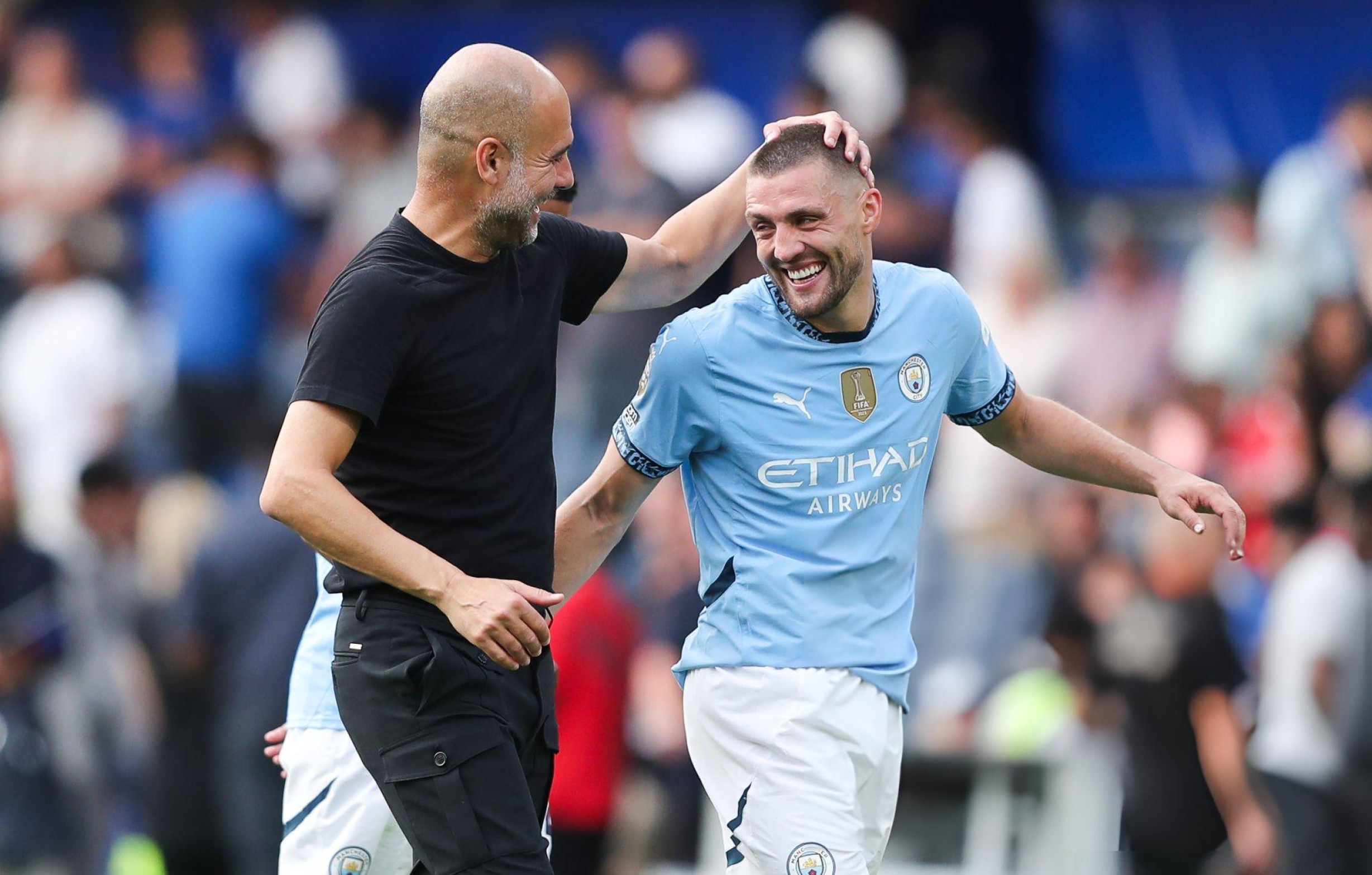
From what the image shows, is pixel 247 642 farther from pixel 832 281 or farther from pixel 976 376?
pixel 832 281

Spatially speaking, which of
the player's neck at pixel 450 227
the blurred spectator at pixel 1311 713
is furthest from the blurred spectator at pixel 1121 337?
the player's neck at pixel 450 227

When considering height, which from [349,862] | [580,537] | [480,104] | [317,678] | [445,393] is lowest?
[349,862]

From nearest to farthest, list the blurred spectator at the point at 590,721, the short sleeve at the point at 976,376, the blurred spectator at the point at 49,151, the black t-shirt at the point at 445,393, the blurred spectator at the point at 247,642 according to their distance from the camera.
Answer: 1. the black t-shirt at the point at 445,393
2. the short sleeve at the point at 976,376
3. the blurred spectator at the point at 590,721
4. the blurred spectator at the point at 247,642
5. the blurred spectator at the point at 49,151

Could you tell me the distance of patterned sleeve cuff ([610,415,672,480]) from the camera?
17.6 feet

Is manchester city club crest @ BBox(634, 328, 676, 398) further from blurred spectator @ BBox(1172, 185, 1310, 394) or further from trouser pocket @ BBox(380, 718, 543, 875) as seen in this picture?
blurred spectator @ BBox(1172, 185, 1310, 394)

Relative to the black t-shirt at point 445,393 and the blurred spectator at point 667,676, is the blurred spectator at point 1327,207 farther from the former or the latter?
the black t-shirt at point 445,393

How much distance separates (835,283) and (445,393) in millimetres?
1088

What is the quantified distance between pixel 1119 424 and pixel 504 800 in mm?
7069

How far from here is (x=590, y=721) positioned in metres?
9.70

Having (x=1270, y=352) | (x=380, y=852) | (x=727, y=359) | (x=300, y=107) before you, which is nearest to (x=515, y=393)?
(x=727, y=359)

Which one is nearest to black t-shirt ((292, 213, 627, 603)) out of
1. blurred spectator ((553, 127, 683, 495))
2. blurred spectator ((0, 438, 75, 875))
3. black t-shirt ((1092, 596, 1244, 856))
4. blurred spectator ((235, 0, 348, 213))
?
black t-shirt ((1092, 596, 1244, 856))

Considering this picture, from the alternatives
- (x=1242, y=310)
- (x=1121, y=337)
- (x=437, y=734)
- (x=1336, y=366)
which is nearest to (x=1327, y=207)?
(x=1242, y=310)

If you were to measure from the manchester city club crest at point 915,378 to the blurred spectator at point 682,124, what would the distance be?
6.97 m

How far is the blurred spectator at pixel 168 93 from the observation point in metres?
15.2
